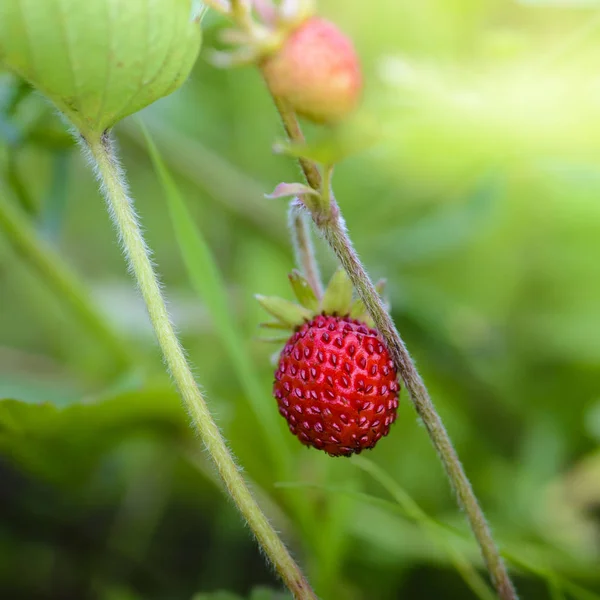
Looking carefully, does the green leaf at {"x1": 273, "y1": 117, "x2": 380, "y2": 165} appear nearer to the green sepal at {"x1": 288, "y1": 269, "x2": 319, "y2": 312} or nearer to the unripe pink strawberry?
the unripe pink strawberry

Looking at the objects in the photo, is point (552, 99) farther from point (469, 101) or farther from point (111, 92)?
point (111, 92)

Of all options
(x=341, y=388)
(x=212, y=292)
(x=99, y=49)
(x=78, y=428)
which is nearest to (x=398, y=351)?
(x=341, y=388)

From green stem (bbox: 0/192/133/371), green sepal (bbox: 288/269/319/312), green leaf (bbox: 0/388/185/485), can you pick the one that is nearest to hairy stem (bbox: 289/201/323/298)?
green sepal (bbox: 288/269/319/312)

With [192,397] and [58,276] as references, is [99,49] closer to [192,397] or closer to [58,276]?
[192,397]

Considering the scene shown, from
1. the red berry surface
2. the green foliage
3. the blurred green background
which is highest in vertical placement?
the green foliage

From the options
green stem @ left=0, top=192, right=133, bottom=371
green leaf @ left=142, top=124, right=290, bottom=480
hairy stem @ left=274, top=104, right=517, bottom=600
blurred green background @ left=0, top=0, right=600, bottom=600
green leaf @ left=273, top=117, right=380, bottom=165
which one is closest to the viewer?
green leaf @ left=273, top=117, right=380, bottom=165

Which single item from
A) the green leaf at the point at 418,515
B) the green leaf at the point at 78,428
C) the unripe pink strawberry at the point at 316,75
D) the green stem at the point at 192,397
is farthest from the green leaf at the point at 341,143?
the green leaf at the point at 78,428

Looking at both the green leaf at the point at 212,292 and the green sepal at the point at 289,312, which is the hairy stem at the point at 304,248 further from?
the green leaf at the point at 212,292

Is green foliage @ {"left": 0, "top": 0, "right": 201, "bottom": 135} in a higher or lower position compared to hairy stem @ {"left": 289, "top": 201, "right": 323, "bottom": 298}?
higher
